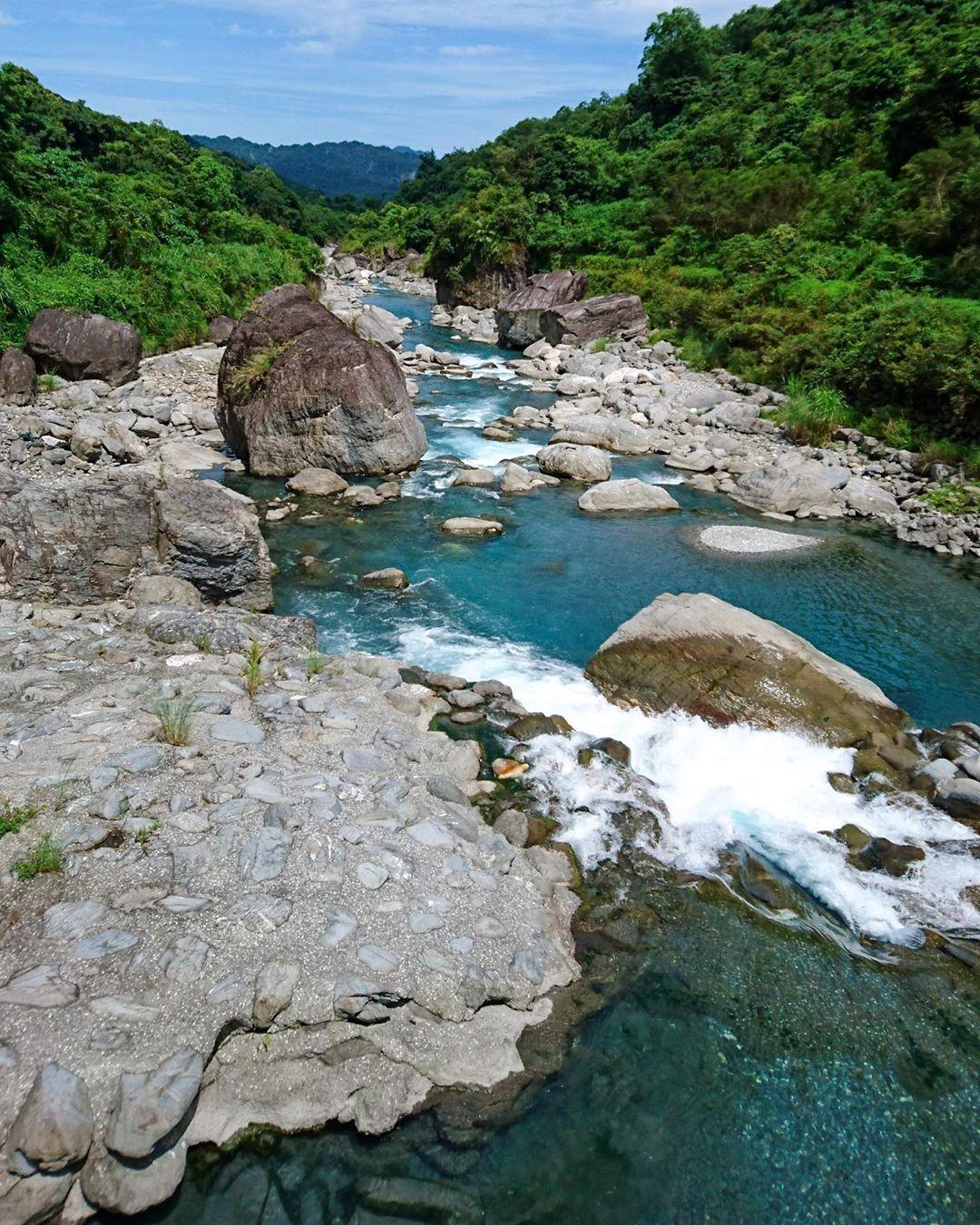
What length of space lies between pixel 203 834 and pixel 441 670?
17.0 feet

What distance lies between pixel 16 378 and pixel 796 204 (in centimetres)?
3449

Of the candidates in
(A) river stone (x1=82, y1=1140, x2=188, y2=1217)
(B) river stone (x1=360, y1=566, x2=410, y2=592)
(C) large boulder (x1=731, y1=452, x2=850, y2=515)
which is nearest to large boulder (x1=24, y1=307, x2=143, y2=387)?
(B) river stone (x1=360, y1=566, x2=410, y2=592)

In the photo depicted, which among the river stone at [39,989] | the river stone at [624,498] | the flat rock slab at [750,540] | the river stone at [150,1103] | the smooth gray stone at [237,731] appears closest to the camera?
the river stone at [150,1103]

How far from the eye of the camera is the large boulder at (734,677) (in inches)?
368

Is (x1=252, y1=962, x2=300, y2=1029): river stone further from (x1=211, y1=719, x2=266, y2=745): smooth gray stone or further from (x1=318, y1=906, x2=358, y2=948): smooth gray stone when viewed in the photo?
(x1=211, y1=719, x2=266, y2=745): smooth gray stone

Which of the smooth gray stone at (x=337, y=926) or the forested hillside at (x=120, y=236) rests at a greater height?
the forested hillside at (x=120, y=236)

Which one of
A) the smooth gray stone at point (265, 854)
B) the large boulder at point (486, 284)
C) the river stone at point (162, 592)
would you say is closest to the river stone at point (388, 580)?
the river stone at point (162, 592)

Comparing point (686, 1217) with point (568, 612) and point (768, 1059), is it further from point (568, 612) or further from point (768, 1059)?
point (568, 612)

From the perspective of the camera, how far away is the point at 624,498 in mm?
17703

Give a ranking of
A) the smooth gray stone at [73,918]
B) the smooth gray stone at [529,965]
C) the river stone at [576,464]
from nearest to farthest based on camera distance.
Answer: the smooth gray stone at [73,918]
the smooth gray stone at [529,965]
the river stone at [576,464]

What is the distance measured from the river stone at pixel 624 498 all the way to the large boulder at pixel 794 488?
222 centimetres

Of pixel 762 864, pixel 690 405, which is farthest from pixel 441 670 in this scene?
pixel 690 405

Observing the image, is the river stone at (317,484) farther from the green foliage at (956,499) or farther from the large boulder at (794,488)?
the green foliage at (956,499)

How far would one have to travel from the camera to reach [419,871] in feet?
20.6
